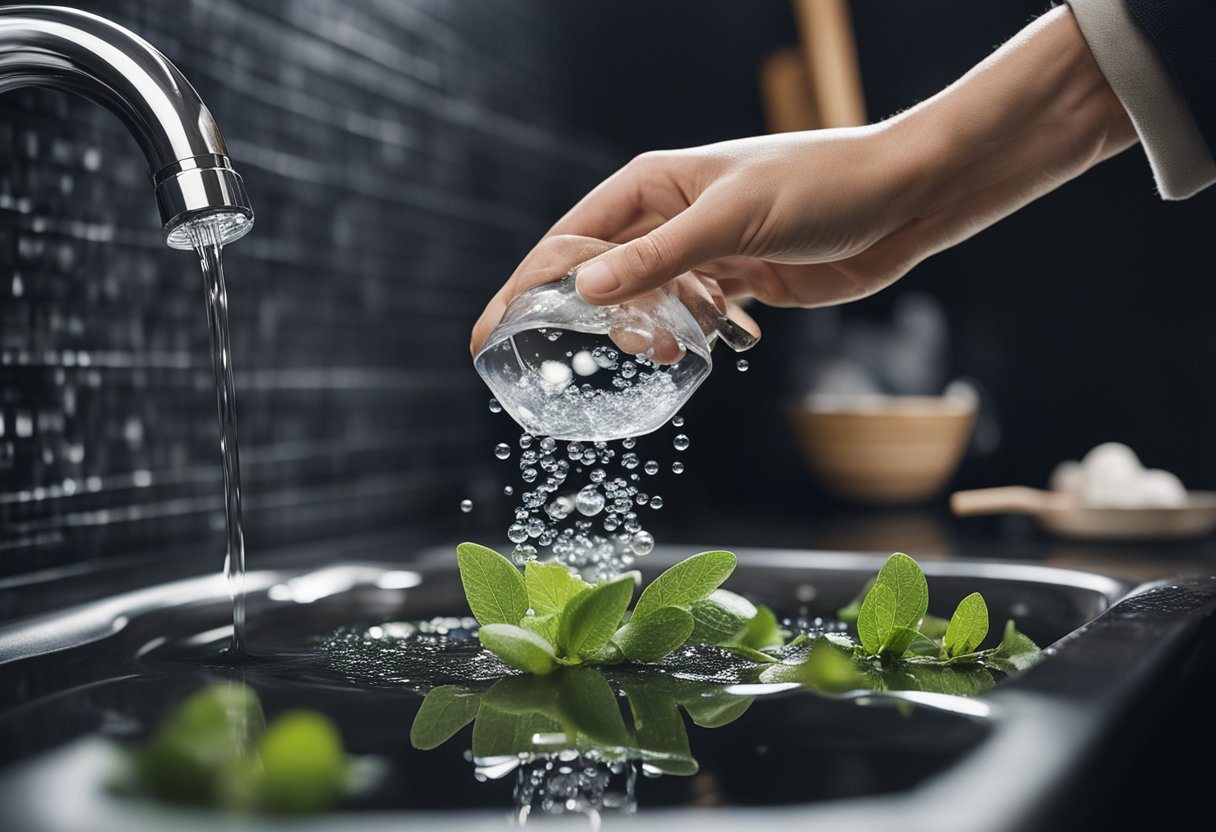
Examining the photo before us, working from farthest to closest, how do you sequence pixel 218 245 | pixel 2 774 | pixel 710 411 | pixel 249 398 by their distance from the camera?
pixel 710 411 < pixel 249 398 < pixel 218 245 < pixel 2 774

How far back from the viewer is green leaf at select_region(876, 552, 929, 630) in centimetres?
67

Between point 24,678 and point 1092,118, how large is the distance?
0.80 m

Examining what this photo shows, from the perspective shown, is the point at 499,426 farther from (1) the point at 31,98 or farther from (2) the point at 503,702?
(2) the point at 503,702

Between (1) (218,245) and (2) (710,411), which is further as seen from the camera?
(2) (710,411)

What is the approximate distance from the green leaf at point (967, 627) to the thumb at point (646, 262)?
26cm

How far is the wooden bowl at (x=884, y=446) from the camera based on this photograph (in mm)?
1518

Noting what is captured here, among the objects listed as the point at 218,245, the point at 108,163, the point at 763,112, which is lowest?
the point at 218,245

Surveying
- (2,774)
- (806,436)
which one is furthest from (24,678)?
(806,436)

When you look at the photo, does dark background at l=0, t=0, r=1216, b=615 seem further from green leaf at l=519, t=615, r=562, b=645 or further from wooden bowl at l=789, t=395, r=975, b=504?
green leaf at l=519, t=615, r=562, b=645

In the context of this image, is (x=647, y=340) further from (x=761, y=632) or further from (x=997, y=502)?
(x=997, y=502)

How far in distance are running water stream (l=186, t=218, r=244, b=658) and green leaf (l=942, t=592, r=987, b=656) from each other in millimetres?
434

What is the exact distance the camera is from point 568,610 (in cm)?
64

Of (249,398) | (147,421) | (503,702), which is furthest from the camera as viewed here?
(249,398)

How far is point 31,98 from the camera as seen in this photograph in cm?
87
